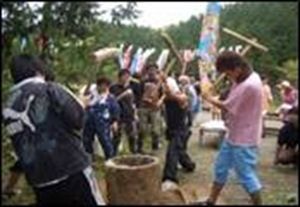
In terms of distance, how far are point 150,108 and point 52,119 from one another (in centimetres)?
526

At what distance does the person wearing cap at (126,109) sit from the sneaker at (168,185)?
1587mm

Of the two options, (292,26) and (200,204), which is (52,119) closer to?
(292,26)

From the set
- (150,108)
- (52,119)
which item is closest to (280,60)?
(52,119)

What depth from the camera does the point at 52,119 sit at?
13.5 ft

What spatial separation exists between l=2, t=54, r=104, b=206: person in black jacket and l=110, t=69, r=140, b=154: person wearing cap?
4.41 m

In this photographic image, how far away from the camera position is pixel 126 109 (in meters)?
9.16

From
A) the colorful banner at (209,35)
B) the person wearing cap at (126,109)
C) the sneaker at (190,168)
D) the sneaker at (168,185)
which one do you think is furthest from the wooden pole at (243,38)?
the person wearing cap at (126,109)

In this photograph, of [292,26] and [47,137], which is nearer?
[292,26]

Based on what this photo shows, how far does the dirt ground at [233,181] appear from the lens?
19.6 feet

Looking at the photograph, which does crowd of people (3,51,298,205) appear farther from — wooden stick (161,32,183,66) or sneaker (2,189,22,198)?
wooden stick (161,32,183,66)

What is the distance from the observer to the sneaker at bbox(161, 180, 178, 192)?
706cm

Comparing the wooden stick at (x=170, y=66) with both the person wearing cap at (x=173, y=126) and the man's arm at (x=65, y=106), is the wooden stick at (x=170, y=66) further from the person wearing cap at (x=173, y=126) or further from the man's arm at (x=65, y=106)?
the man's arm at (x=65, y=106)

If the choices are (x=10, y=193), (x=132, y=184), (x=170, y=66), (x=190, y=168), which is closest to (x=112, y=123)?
(x=190, y=168)

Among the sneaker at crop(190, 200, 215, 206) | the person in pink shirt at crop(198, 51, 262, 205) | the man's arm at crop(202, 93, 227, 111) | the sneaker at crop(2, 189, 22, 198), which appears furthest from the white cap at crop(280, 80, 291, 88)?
the sneaker at crop(190, 200, 215, 206)
